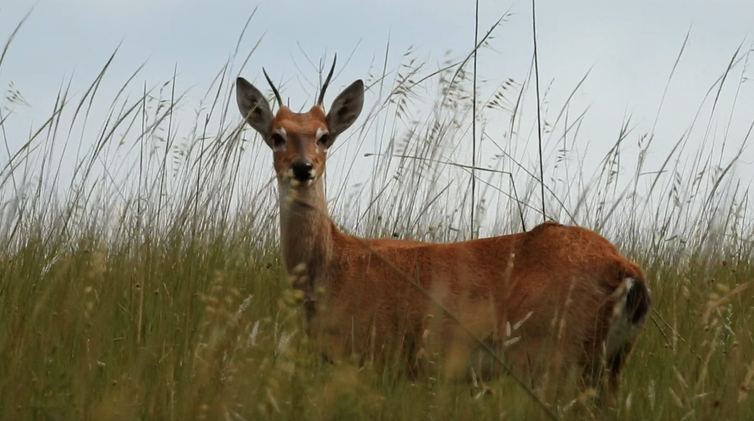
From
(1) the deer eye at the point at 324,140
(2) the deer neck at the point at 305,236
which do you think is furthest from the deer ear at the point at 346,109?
(2) the deer neck at the point at 305,236

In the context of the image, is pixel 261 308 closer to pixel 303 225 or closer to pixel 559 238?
pixel 303 225

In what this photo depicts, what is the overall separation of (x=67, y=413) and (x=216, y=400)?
357 millimetres

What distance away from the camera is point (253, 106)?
5.07 metres

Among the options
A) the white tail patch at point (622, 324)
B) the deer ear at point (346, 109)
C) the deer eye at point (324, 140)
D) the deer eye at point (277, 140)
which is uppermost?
the deer ear at point (346, 109)

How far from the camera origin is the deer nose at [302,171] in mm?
4449

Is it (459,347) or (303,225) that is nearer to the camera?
(459,347)

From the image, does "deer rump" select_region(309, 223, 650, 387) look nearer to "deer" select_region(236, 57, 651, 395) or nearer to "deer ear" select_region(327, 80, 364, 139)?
"deer" select_region(236, 57, 651, 395)

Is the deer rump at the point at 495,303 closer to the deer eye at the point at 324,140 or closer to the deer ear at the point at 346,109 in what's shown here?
the deer eye at the point at 324,140

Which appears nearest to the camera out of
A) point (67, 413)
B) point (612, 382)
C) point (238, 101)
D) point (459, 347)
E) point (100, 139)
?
point (67, 413)

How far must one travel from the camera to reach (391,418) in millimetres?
2539

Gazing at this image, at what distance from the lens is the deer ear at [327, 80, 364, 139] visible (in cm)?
505

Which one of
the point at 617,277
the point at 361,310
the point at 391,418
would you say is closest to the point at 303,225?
the point at 361,310

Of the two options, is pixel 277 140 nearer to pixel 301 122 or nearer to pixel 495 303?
pixel 301 122

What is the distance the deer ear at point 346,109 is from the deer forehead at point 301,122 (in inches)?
2.3
